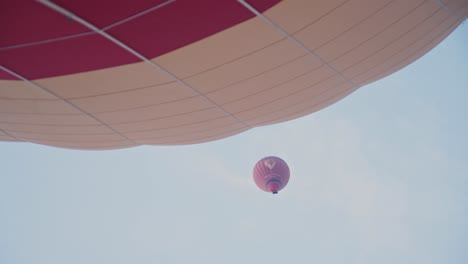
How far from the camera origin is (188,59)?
24.6 feet

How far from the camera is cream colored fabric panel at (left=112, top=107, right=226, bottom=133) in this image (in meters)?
9.34

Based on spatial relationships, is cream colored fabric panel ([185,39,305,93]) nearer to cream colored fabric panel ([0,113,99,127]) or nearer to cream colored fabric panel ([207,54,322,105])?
cream colored fabric panel ([207,54,322,105])

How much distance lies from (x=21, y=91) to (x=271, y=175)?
327 inches

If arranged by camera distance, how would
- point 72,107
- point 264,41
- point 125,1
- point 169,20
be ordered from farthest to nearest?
point 72,107 → point 264,41 → point 169,20 → point 125,1

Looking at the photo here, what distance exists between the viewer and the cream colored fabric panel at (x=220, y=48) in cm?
706

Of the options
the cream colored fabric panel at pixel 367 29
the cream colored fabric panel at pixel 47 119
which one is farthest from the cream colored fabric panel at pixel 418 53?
the cream colored fabric panel at pixel 47 119

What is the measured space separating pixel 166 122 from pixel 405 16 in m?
5.48

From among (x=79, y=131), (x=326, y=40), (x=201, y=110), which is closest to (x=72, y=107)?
(x=79, y=131)

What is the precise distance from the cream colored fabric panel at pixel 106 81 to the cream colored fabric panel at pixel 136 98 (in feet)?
0.56

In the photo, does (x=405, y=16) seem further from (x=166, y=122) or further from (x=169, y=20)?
(x=166, y=122)

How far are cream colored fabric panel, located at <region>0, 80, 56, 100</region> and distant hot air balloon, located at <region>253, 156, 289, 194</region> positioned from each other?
25.9ft

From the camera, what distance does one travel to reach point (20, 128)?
407 inches

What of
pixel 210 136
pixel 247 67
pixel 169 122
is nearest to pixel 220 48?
pixel 247 67

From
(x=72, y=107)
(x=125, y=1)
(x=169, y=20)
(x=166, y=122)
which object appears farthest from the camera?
(x=166, y=122)
